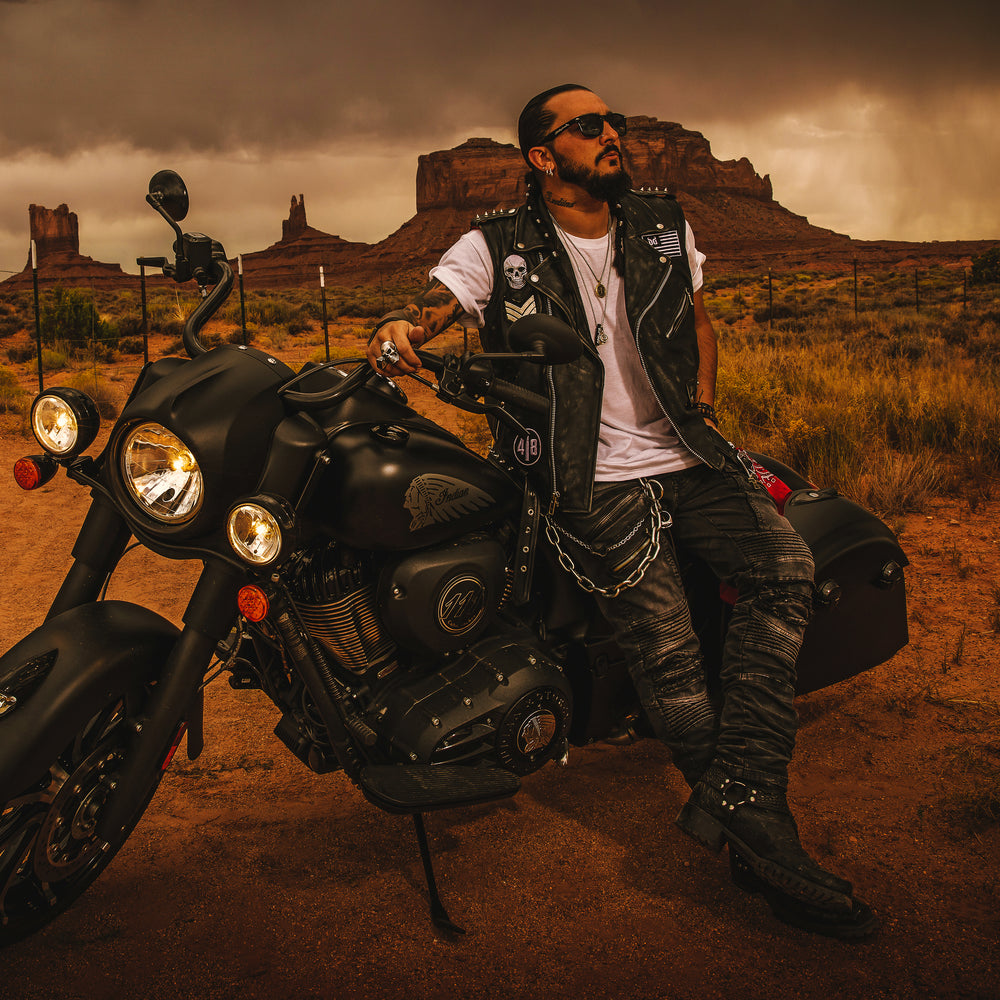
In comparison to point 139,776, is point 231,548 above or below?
above

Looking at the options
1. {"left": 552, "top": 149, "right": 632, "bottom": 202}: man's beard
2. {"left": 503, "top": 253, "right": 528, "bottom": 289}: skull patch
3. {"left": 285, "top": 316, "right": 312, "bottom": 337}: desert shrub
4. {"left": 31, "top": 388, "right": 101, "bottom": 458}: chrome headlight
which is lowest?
{"left": 31, "top": 388, "right": 101, "bottom": 458}: chrome headlight

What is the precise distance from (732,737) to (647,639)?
353mm

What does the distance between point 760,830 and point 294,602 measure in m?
1.35

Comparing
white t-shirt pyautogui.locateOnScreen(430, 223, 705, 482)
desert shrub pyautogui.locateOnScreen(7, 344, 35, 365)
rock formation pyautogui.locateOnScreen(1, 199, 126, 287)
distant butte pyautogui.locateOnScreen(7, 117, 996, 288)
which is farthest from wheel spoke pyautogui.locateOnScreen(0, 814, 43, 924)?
rock formation pyautogui.locateOnScreen(1, 199, 126, 287)

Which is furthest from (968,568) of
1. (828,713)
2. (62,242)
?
(62,242)

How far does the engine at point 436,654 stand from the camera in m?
2.20

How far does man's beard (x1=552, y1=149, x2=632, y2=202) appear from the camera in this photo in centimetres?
271

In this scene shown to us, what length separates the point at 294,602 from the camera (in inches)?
85.0

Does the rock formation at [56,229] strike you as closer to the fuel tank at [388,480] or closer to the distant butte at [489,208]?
the distant butte at [489,208]

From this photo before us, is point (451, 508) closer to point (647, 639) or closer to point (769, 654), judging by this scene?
point (647, 639)

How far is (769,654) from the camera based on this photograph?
96.3 inches

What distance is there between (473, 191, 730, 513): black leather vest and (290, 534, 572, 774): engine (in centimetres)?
32

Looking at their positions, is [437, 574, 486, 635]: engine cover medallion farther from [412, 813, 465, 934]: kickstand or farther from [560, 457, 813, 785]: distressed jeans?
[412, 813, 465, 934]: kickstand

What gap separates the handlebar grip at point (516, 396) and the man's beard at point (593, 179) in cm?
87
